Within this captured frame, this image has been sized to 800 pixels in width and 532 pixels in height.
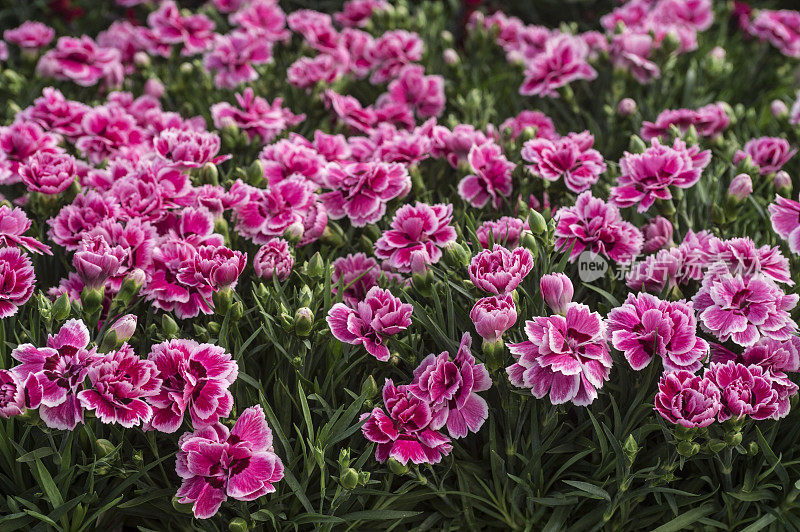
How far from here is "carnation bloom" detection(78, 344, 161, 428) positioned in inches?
53.4

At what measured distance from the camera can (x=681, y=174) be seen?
1853mm

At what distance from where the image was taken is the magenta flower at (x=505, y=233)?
5.91 ft

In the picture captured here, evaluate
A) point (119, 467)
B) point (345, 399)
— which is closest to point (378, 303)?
point (345, 399)

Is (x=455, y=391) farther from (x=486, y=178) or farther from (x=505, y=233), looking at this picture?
(x=486, y=178)

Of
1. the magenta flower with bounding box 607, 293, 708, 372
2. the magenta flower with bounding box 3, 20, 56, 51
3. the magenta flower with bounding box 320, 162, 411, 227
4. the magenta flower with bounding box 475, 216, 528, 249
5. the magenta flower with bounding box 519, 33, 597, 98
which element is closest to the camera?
the magenta flower with bounding box 607, 293, 708, 372

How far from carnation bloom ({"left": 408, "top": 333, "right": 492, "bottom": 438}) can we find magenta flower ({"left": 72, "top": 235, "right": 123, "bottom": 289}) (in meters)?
0.70

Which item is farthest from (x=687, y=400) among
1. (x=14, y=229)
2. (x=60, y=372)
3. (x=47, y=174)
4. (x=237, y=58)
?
(x=237, y=58)

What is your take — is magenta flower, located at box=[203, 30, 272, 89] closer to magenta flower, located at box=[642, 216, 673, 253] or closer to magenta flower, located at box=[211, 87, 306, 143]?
magenta flower, located at box=[211, 87, 306, 143]

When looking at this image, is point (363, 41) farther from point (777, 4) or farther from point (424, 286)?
point (777, 4)

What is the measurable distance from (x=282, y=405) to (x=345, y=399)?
0.14 m

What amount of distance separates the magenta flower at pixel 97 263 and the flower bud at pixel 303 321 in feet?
1.35

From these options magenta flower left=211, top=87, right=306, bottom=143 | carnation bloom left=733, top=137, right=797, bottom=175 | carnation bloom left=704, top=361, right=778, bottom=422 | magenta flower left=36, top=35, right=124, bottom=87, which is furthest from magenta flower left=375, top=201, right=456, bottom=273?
magenta flower left=36, top=35, right=124, bottom=87

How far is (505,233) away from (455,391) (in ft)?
1.66

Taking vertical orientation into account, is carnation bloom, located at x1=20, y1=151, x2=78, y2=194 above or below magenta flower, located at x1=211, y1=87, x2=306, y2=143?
above
